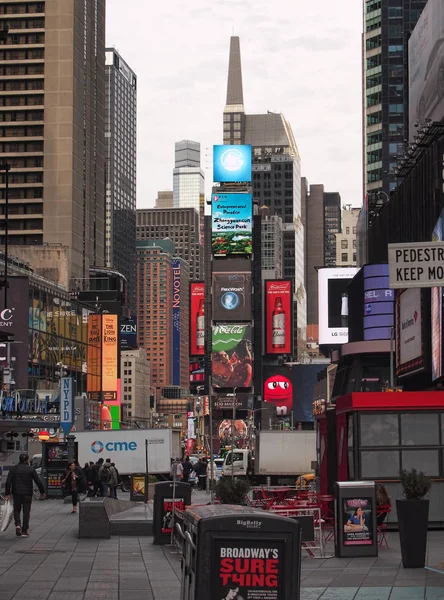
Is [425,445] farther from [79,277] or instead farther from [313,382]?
[313,382]

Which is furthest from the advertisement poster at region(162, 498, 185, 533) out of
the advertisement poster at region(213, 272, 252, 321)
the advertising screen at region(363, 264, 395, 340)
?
the advertisement poster at region(213, 272, 252, 321)

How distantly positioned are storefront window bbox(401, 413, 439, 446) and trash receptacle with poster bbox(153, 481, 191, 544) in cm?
635

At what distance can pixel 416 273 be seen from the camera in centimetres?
1448

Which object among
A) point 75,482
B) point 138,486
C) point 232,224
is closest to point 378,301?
point 138,486

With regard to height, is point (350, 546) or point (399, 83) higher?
point (399, 83)

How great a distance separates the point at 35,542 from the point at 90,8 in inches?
5705

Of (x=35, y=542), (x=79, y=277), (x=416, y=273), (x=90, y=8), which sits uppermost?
(x=90, y=8)

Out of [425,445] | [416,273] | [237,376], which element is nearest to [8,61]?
[237,376]

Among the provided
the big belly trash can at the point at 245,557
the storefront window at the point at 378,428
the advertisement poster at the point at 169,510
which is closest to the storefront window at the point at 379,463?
the storefront window at the point at 378,428

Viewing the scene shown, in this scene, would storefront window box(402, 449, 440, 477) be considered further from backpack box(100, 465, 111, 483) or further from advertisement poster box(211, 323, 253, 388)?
advertisement poster box(211, 323, 253, 388)

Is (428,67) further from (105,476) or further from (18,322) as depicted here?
(105,476)

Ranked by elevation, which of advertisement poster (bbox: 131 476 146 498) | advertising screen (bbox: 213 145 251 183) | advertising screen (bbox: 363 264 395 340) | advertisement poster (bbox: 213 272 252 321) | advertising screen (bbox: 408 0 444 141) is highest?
advertising screen (bbox: 213 145 251 183)

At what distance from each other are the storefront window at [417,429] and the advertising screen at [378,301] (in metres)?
44.7

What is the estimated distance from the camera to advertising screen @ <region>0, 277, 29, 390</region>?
297 feet
